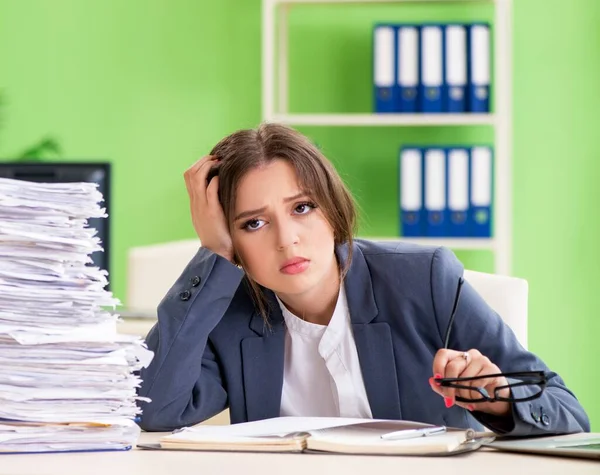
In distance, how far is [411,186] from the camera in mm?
3516

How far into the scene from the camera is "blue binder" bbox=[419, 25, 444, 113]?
137 inches

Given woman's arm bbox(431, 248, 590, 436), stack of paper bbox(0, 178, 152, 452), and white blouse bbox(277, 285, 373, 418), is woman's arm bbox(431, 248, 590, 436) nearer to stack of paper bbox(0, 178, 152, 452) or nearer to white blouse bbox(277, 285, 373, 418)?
white blouse bbox(277, 285, 373, 418)

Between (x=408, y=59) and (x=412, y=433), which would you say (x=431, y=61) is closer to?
(x=408, y=59)

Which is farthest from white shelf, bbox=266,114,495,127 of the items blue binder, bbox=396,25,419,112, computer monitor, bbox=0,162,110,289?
computer monitor, bbox=0,162,110,289

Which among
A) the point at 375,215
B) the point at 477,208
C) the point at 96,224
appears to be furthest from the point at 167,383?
the point at 375,215

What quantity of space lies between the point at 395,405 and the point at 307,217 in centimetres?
32

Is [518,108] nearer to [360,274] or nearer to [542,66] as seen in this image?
[542,66]

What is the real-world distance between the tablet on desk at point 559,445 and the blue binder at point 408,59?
2.48m

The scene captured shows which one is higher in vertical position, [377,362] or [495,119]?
[495,119]

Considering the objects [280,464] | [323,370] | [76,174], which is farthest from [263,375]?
[76,174]

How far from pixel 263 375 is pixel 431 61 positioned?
221cm

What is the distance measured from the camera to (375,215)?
3891 millimetres

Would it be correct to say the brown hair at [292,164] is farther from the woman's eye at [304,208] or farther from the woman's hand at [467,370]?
the woman's hand at [467,370]

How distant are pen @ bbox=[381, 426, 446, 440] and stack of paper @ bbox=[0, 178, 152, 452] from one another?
12.0 inches
